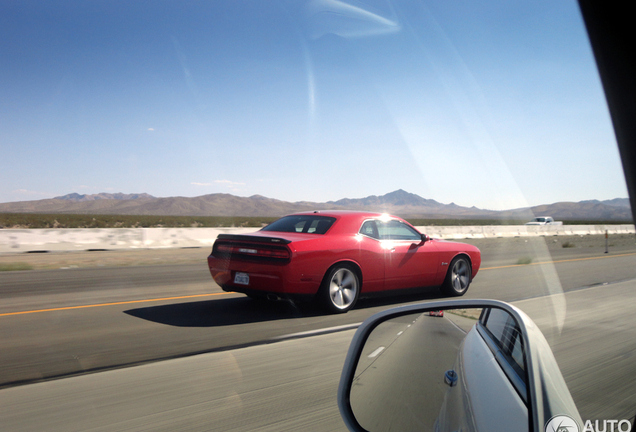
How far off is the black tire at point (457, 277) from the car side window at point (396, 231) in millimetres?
984

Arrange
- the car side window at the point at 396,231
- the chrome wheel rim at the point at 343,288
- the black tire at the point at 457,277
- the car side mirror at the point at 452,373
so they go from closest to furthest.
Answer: the car side mirror at the point at 452,373, the chrome wheel rim at the point at 343,288, the car side window at the point at 396,231, the black tire at the point at 457,277

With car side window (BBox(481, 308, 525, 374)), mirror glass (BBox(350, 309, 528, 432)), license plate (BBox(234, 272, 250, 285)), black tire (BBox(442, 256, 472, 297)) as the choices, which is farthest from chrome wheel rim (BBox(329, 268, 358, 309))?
car side window (BBox(481, 308, 525, 374))

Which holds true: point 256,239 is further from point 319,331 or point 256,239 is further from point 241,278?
point 319,331

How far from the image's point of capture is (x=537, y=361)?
1462 millimetres

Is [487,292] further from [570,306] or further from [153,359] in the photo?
[153,359]

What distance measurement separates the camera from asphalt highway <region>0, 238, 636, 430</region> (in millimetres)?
3095

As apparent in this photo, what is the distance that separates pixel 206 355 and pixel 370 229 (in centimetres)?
366

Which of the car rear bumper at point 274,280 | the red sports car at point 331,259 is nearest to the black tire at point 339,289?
the red sports car at point 331,259

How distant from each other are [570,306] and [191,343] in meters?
4.42

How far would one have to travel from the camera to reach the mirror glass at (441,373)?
153 centimetres

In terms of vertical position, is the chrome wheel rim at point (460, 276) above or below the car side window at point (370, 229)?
below

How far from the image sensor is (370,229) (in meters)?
7.61

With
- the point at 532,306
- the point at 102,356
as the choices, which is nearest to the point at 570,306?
the point at 532,306

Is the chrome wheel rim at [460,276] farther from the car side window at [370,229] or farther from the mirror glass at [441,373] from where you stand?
the mirror glass at [441,373]
